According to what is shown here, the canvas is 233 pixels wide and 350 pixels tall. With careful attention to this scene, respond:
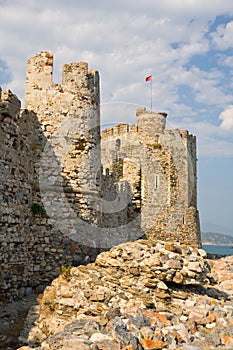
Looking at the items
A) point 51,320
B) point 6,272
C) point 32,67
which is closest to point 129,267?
point 51,320

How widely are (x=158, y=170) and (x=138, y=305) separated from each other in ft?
51.2

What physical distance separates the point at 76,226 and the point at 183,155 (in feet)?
46.7

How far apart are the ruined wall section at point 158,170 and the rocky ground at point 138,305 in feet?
40.9

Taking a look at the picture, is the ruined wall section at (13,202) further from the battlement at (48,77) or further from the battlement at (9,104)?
the battlement at (48,77)

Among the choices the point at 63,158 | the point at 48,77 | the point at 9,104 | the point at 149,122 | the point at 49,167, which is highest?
the point at 149,122

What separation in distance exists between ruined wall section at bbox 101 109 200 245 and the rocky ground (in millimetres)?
12466

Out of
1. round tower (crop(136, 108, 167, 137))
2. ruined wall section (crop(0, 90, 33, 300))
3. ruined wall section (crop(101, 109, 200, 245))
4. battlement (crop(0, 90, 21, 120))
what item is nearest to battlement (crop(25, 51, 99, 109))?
ruined wall section (crop(0, 90, 33, 300))

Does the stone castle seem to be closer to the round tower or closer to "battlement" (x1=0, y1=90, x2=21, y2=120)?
"battlement" (x1=0, y1=90, x2=21, y2=120)

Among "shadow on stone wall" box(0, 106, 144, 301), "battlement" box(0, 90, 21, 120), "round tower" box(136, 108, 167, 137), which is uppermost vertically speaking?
"round tower" box(136, 108, 167, 137)

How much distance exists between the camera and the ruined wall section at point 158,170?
21.9m

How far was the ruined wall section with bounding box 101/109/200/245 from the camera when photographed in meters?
21.9

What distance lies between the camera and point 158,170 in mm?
22500

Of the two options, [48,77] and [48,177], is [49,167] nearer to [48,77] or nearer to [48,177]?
[48,177]

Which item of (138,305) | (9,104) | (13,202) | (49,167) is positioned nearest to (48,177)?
(49,167)
